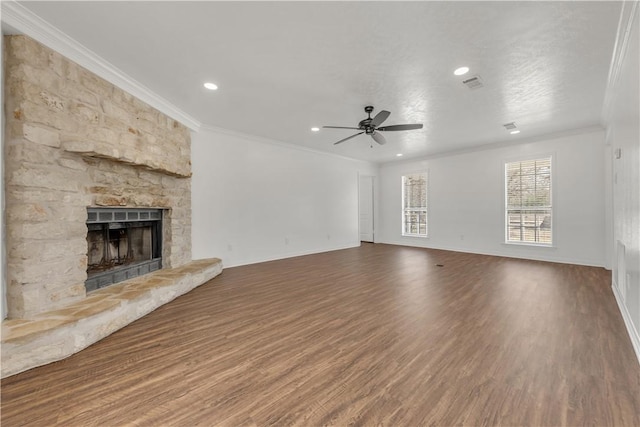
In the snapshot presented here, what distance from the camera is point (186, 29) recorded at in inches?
89.8

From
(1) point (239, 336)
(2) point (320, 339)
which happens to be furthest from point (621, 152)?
(1) point (239, 336)

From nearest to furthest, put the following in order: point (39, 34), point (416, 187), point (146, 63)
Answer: point (39, 34), point (146, 63), point (416, 187)

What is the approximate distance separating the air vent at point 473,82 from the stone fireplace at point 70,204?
4.15 m

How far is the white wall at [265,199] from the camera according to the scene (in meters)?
4.87

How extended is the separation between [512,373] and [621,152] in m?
2.97

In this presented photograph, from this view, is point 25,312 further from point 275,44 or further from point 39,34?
point 275,44

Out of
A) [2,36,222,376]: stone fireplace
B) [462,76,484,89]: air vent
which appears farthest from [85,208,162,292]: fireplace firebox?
[462,76,484,89]: air vent

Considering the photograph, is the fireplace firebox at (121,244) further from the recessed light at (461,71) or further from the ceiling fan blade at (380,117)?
the recessed light at (461,71)

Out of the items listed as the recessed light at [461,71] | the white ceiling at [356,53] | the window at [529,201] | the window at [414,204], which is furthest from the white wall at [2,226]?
the window at [529,201]

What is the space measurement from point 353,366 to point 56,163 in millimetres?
3208

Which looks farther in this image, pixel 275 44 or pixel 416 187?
pixel 416 187

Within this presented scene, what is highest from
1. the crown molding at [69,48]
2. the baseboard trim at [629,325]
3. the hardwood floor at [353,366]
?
the crown molding at [69,48]

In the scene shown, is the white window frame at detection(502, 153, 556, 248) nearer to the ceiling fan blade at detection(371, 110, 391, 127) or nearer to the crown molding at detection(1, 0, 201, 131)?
the ceiling fan blade at detection(371, 110, 391, 127)

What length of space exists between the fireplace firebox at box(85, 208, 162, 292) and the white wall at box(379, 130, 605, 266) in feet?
22.0
